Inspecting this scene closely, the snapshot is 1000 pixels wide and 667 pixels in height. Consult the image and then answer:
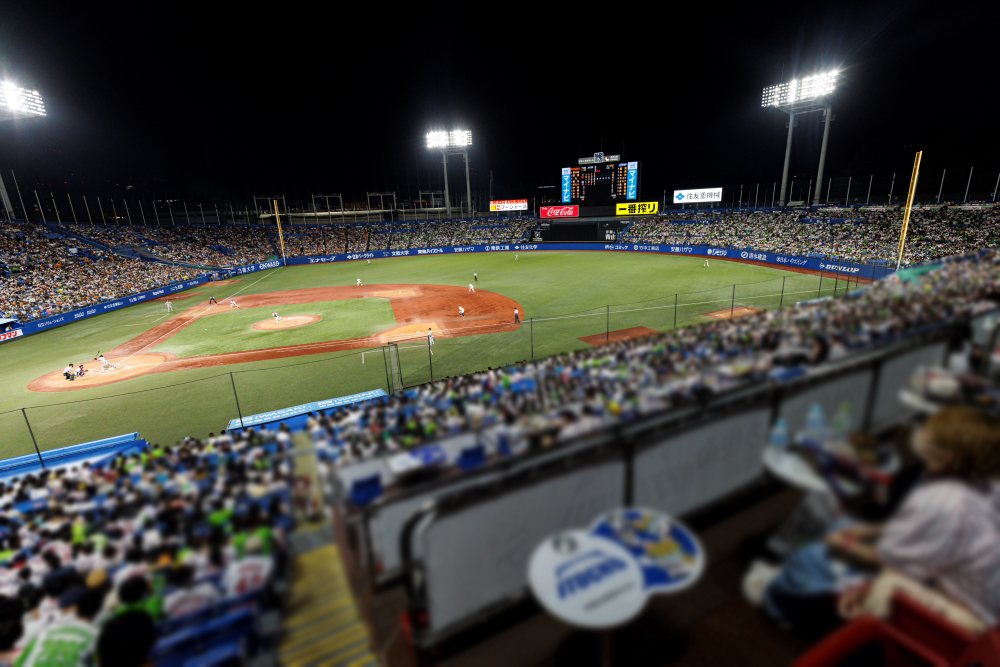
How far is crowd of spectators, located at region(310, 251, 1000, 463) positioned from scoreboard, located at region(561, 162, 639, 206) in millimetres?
52451

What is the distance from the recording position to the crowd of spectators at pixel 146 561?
10.0 feet

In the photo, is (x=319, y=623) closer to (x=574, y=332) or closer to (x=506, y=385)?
(x=506, y=385)

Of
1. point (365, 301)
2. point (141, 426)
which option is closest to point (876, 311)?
point (141, 426)

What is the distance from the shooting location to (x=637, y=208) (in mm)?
54312

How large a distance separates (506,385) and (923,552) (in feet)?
16.0

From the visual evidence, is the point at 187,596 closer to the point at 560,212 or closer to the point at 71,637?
the point at 71,637

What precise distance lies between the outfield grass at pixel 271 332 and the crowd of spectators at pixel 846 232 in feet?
121

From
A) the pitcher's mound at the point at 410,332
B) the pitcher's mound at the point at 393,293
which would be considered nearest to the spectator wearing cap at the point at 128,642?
the pitcher's mound at the point at 410,332

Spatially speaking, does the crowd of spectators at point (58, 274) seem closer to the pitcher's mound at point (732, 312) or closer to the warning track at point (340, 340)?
the warning track at point (340, 340)

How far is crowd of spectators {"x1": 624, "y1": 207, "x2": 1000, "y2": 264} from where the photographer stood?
32844 millimetres

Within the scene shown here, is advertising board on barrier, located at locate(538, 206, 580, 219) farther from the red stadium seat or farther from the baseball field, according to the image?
the red stadium seat

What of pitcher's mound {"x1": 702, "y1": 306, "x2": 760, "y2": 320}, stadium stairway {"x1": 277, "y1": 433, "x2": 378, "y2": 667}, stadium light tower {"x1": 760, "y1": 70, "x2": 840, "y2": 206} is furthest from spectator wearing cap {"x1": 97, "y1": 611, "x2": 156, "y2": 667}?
stadium light tower {"x1": 760, "y1": 70, "x2": 840, "y2": 206}

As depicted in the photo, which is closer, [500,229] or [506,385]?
[506,385]

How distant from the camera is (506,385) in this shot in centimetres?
651
